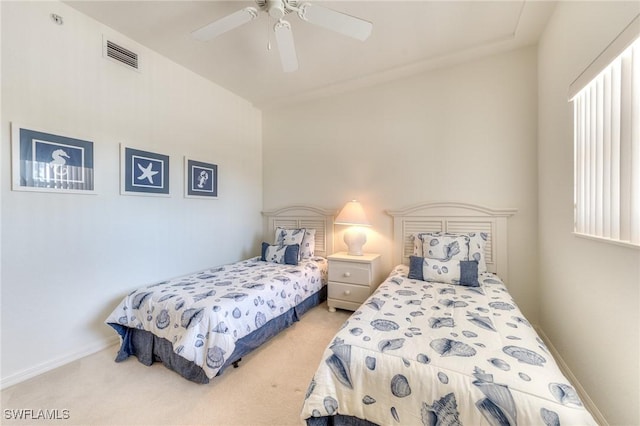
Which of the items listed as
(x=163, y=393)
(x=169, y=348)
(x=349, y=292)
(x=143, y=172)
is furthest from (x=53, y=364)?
(x=349, y=292)

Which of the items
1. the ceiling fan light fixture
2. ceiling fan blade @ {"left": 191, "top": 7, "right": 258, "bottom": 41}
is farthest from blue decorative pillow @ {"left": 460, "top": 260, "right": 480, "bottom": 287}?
ceiling fan blade @ {"left": 191, "top": 7, "right": 258, "bottom": 41}

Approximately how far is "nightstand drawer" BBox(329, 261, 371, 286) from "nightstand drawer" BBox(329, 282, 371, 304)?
0.18ft

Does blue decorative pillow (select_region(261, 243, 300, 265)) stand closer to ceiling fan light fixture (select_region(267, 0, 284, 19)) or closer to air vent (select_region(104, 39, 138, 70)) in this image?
ceiling fan light fixture (select_region(267, 0, 284, 19))

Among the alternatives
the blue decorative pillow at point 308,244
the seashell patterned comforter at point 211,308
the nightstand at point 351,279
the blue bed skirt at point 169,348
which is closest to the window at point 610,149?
the nightstand at point 351,279

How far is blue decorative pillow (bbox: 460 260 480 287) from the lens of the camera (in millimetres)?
2199

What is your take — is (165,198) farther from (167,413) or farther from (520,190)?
(520,190)

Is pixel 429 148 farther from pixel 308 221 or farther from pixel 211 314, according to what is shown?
pixel 211 314

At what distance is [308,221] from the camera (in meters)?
3.72

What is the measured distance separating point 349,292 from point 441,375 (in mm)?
1880

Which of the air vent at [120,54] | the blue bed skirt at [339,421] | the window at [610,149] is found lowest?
the blue bed skirt at [339,421]

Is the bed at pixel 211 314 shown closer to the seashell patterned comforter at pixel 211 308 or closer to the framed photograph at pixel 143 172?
the seashell patterned comforter at pixel 211 308

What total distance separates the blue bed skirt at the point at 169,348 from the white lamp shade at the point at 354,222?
4.11 feet

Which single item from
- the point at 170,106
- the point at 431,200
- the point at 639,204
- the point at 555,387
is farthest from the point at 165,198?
the point at 639,204

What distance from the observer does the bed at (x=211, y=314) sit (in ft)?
5.71
